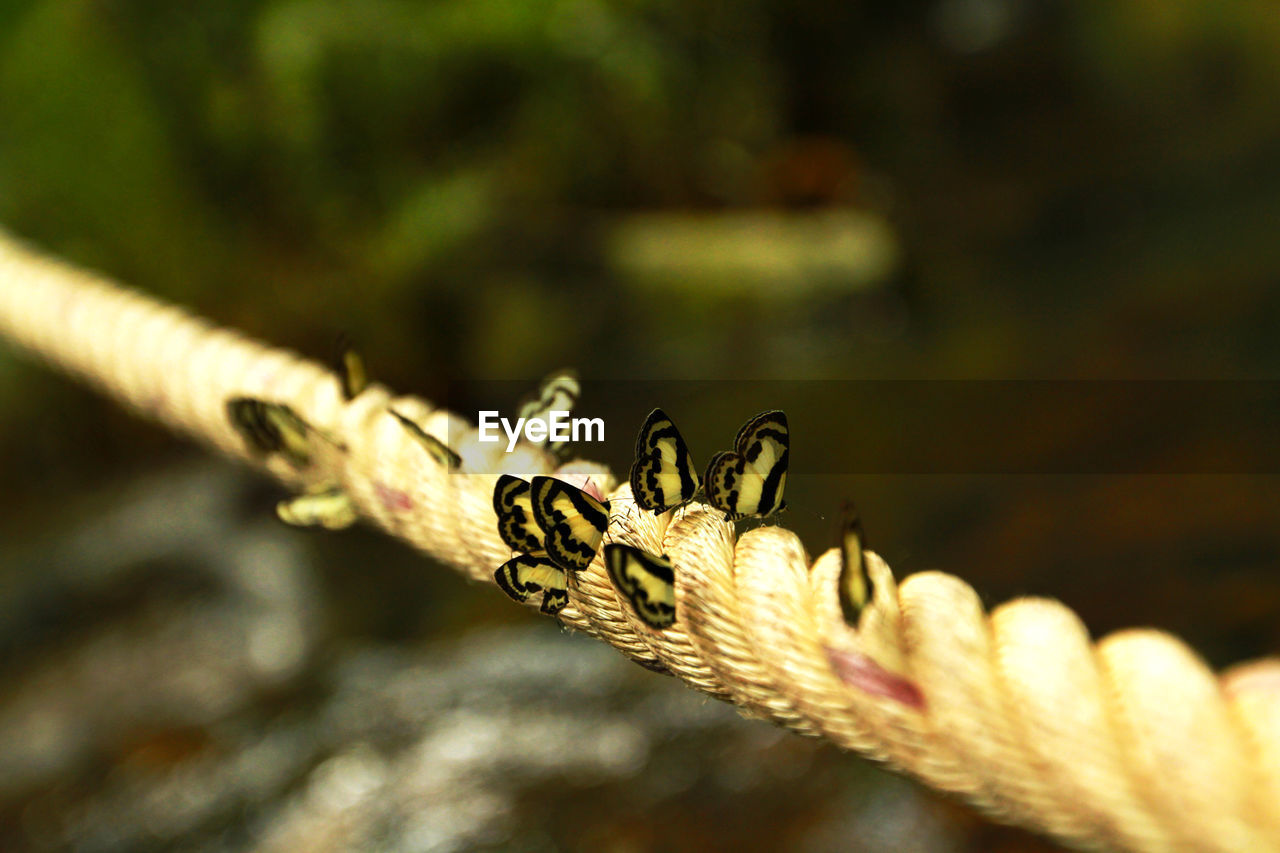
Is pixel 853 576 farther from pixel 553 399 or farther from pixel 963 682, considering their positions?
pixel 553 399

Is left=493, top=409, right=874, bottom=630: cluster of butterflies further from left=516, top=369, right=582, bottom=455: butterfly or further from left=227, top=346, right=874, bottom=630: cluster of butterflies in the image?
left=516, top=369, right=582, bottom=455: butterfly

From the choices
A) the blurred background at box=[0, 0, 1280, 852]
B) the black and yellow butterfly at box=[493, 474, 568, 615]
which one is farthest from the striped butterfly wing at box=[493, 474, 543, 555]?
the blurred background at box=[0, 0, 1280, 852]

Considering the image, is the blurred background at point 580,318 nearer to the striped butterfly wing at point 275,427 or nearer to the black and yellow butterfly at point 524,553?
the striped butterfly wing at point 275,427

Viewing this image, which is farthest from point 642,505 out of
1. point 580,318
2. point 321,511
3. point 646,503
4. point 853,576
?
point 580,318

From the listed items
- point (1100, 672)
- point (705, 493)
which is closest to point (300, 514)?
point (705, 493)

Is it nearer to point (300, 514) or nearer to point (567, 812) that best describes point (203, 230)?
point (567, 812)

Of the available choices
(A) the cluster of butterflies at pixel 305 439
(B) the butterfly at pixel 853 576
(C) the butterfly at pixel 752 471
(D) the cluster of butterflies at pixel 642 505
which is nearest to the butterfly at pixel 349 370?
(A) the cluster of butterflies at pixel 305 439
